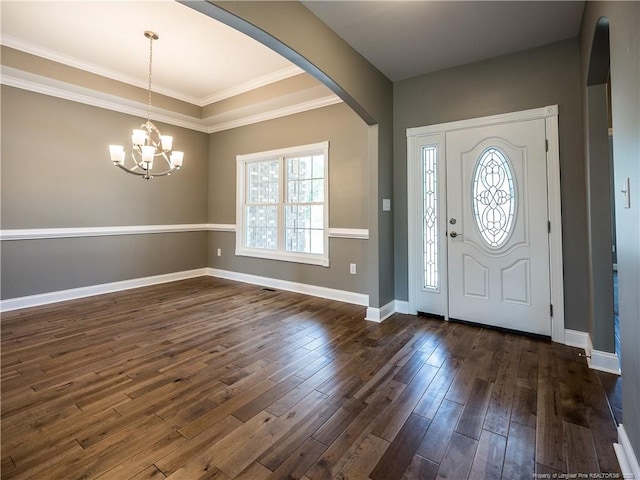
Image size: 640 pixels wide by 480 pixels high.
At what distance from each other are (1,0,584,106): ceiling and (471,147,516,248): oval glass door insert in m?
1.03

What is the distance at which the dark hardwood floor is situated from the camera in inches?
54.9

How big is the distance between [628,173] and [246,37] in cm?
338

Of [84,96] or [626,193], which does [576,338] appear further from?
[84,96]

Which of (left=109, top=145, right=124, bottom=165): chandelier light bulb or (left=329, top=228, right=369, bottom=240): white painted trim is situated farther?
(left=329, top=228, right=369, bottom=240): white painted trim

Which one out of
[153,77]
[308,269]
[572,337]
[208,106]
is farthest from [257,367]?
[208,106]

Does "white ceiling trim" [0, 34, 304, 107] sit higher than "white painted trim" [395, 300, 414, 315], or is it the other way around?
"white ceiling trim" [0, 34, 304, 107]

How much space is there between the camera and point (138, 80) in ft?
14.0

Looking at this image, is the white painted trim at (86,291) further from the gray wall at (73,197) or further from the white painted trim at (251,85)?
the white painted trim at (251,85)

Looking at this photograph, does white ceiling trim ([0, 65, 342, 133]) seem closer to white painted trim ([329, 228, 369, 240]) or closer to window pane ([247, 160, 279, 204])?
window pane ([247, 160, 279, 204])

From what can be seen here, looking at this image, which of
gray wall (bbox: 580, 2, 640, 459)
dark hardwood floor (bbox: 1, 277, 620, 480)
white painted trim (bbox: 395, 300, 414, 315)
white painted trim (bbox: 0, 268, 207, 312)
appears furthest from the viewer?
white painted trim (bbox: 0, 268, 207, 312)

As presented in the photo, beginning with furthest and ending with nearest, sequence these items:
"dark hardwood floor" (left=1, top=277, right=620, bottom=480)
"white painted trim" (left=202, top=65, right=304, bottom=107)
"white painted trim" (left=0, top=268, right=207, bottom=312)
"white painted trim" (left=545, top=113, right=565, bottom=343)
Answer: "white painted trim" (left=202, top=65, right=304, bottom=107) → "white painted trim" (left=0, top=268, right=207, bottom=312) → "white painted trim" (left=545, top=113, right=565, bottom=343) → "dark hardwood floor" (left=1, top=277, right=620, bottom=480)

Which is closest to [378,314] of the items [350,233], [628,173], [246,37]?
[350,233]

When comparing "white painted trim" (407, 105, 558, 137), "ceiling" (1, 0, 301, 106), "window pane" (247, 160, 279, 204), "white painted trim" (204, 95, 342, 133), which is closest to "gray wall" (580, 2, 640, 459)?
"white painted trim" (407, 105, 558, 137)

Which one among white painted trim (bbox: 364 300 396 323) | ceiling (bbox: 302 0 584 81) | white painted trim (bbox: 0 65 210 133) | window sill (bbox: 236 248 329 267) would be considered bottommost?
white painted trim (bbox: 364 300 396 323)
